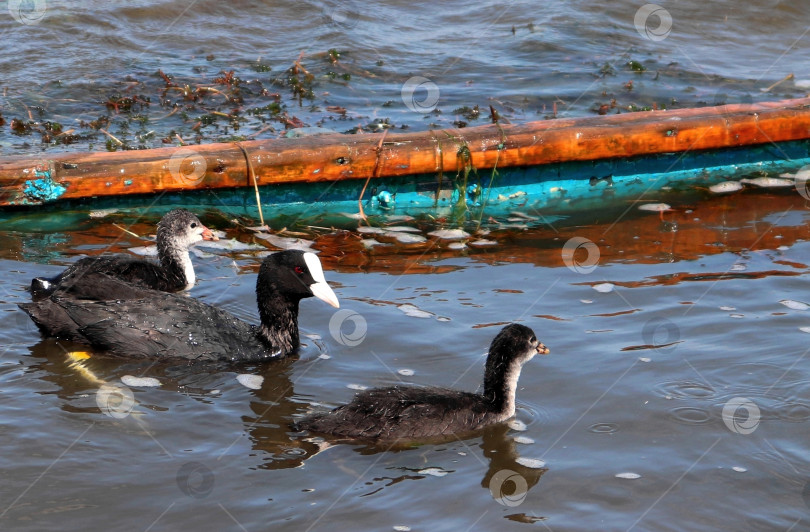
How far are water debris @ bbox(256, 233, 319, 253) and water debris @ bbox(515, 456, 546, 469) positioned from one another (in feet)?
11.7

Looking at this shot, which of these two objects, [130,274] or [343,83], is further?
[343,83]

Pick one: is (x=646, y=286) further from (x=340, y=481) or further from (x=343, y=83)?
(x=343, y=83)

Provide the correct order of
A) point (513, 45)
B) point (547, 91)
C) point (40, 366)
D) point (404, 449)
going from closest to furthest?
point (404, 449), point (40, 366), point (547, 91), point (513, 45)

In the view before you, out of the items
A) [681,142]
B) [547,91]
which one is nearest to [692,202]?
[681,142]

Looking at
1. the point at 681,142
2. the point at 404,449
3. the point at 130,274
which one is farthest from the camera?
the point at 681,142

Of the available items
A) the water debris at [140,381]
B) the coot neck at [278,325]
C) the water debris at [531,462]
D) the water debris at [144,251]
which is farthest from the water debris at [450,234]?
the water debris at [531,462]

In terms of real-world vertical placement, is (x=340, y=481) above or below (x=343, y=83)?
below

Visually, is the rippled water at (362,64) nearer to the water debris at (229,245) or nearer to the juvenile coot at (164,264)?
the water debris at (229,245)

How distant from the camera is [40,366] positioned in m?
6.96

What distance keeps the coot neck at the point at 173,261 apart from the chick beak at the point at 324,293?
61.4 inches

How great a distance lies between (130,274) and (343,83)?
6.87m

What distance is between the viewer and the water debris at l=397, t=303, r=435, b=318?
25.6ft

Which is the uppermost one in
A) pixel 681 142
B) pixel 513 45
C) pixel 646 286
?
pixel 513 45

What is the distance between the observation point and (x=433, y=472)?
5.81 meters
